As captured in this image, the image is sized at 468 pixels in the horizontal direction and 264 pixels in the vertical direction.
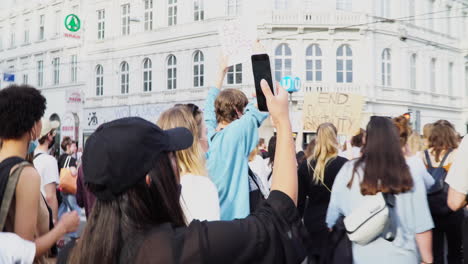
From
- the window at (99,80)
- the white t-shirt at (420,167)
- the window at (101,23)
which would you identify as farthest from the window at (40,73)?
the white t-shirt at (420,167)

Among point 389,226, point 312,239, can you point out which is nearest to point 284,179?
point 389,226

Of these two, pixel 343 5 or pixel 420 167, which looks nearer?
pixel 420 167

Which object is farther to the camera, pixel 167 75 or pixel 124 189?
pixel 167 75

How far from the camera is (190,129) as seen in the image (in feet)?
10.4

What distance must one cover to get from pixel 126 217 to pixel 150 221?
0.07m

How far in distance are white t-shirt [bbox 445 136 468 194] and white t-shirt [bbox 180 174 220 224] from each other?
1.56m

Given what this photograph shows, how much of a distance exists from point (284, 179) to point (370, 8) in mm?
28346

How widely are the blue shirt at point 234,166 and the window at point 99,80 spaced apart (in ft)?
108

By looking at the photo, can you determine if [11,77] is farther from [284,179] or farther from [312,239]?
[284,179]

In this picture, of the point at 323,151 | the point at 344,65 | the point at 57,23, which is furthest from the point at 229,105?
the point at 57,23

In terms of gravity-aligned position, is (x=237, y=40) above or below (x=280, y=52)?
below

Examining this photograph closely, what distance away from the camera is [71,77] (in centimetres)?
3703

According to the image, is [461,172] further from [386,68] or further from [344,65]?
[386,68]

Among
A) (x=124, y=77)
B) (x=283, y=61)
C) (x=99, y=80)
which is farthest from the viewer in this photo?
(x=99, y=80)
